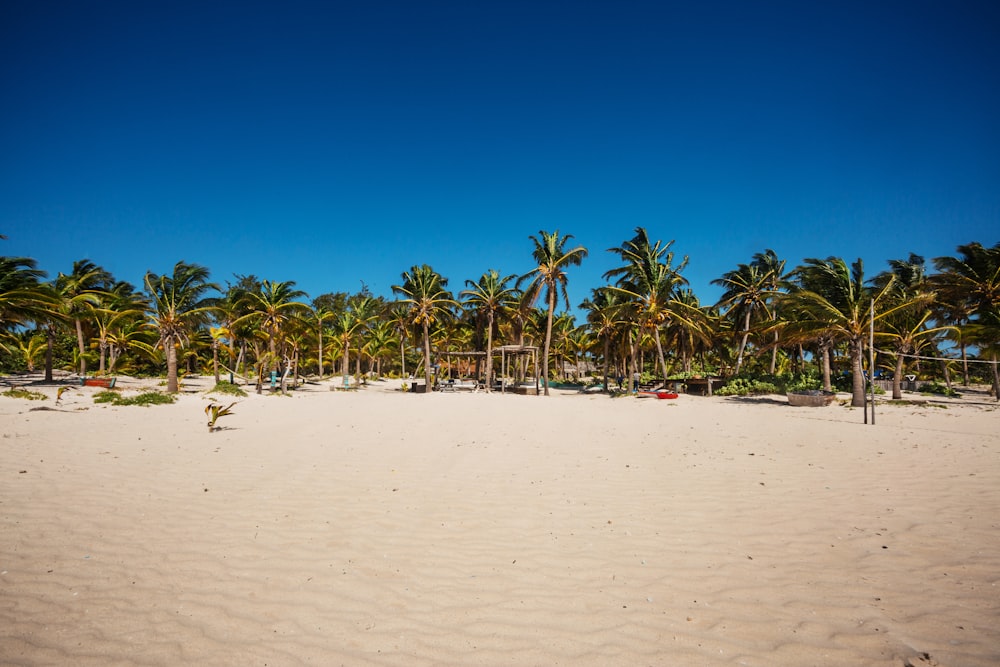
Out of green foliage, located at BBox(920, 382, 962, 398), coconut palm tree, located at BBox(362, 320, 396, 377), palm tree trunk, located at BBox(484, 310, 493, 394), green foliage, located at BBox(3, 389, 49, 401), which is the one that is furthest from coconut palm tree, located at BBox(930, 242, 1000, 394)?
coconut palm tree, located at BBox(362, 320, 396, 377)

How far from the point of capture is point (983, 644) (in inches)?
126

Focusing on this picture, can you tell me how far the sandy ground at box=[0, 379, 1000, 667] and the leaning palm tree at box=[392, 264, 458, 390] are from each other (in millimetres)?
26265

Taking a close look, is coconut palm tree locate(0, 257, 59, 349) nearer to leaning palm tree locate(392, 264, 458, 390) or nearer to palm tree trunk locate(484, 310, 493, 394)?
leaning palm tree locate(392, 264, 458, 390)

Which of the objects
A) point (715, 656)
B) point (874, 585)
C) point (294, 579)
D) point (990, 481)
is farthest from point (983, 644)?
point (990, 481)

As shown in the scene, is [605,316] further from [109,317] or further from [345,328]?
[109,317]

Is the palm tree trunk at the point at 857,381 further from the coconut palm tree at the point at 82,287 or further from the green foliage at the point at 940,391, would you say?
the coconut palm tree at the point at 82,287

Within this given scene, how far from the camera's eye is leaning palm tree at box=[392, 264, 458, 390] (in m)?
35.8

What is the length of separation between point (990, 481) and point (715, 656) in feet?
26.0

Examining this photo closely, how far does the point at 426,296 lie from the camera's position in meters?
35.9

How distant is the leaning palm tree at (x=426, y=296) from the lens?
1410 inches

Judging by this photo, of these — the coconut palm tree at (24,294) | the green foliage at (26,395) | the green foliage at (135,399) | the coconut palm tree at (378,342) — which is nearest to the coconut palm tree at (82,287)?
the coconut palm tree at (24,294)

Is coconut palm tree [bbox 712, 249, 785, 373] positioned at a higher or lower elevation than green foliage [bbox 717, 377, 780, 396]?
higher

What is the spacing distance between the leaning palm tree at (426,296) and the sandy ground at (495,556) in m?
26.3

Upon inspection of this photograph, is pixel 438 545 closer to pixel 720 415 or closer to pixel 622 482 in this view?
pixel 622 482
